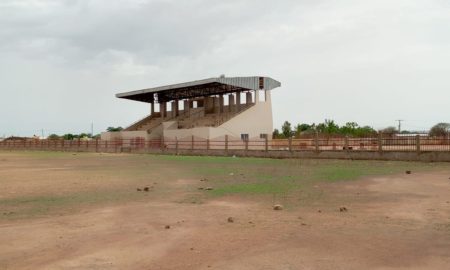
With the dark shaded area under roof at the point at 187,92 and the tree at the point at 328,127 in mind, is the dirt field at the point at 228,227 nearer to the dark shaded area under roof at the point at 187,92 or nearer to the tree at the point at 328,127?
the dark shaded area under roof at the point at 187,92

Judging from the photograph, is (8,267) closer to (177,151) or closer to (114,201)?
(114,201)

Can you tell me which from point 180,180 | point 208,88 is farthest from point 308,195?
point 208,88

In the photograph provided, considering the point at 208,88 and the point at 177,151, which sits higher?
the point at 208,88

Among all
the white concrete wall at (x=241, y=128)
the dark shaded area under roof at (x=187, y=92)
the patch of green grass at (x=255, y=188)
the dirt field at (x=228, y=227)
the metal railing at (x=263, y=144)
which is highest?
the dark shaded area under roof at (x=187, y=92)

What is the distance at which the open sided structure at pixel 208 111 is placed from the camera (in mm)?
46812

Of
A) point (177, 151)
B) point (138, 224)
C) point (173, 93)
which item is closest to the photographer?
point (138, 224)

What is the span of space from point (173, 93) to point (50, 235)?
166 ft

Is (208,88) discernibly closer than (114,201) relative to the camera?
No

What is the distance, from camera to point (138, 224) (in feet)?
29.1

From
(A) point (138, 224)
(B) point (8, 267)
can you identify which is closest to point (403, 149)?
(A) point (138, 224)

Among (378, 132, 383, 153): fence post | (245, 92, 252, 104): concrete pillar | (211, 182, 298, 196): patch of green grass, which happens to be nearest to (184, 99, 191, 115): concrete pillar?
(245, 92, 252, 104): concrete pillar

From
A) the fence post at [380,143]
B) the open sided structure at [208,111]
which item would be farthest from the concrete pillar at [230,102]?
the fence post at [380,143]

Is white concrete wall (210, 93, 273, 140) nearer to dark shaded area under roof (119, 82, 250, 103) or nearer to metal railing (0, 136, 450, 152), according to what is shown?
metal railing (0, 136, 450, 152)

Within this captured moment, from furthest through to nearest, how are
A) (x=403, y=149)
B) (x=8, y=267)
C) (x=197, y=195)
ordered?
(x=403, y=149)
(x=197, y=195)
(x=8, y=267)
